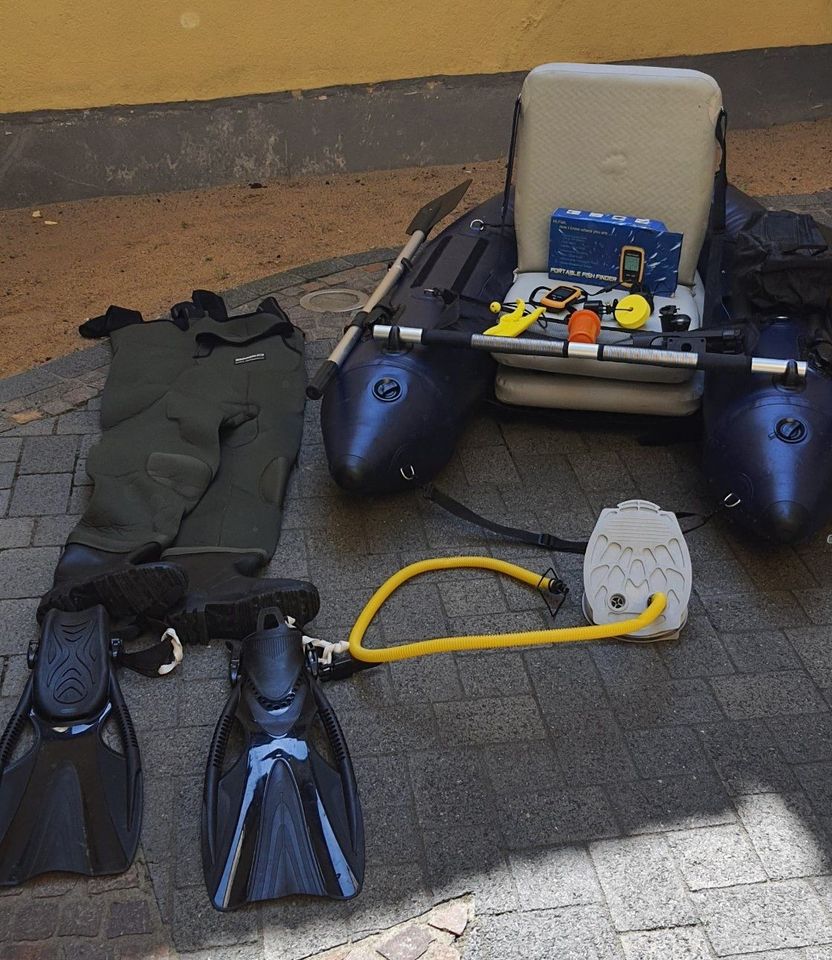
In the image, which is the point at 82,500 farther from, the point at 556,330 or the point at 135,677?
the point at 556,330

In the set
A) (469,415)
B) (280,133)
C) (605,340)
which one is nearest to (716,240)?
(605,340)


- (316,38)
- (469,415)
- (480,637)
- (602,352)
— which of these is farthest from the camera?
(316,38)

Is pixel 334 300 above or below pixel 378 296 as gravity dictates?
below

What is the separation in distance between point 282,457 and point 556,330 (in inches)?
46.8

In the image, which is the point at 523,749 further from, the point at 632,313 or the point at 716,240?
the point at 716,240

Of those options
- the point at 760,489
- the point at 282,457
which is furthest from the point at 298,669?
the point at 760,489

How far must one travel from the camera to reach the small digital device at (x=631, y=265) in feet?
13.9

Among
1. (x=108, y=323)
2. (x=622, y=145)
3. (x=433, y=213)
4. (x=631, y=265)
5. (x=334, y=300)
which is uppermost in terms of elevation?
(x=622, y=145)

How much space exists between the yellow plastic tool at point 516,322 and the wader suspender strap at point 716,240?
72 cm

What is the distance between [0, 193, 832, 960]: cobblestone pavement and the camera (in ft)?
8.27

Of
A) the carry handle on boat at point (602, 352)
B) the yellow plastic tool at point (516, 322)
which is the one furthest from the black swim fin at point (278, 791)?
the yellow plastic tool at point (516, 322)

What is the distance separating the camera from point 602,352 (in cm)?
374

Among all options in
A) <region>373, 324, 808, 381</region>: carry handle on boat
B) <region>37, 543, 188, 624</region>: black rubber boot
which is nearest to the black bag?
<region>373, 324, 808, 381</region>: carry handle on boat

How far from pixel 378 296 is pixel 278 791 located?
222 cm
